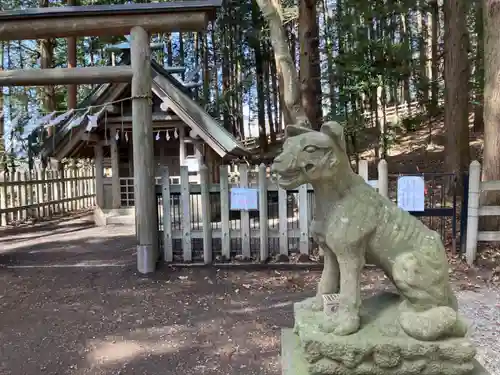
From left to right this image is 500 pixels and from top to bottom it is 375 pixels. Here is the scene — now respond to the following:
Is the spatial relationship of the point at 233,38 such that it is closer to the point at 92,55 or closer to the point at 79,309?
the point at 92,55

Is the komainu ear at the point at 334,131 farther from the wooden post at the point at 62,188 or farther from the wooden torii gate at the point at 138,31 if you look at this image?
the wooden post at the point at 62,188

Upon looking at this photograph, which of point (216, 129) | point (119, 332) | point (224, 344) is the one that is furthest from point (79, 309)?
point (216, 129)

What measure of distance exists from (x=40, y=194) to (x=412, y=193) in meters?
11.4

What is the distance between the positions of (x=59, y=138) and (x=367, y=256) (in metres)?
11.2

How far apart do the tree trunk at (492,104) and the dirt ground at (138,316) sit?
4.74ft

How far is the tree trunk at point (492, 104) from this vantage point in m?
6.39

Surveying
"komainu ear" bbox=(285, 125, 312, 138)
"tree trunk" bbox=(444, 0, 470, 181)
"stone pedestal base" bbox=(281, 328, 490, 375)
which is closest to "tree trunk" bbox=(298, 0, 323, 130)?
"tree trunk" bbox=(444, 0, 470, 181)

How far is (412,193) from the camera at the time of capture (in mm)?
6062

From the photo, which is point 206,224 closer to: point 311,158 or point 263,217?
point 263,217

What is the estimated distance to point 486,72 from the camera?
672 centimetres

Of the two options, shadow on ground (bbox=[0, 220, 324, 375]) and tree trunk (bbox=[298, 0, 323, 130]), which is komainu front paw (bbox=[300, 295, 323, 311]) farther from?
tree trunk (bbox=[298, 0, 323, 130])

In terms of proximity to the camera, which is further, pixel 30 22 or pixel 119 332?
pixel 30 22

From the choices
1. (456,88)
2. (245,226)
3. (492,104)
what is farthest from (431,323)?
(456,88)

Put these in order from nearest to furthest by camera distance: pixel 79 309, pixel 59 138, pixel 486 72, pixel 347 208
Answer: pixel 347 208 → pixel 79 309 → pixel 486 72 → pixel 59 138
